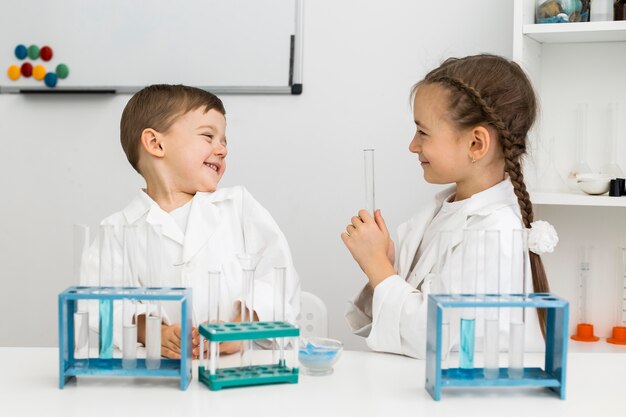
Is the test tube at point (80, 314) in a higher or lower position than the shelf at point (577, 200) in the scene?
lower

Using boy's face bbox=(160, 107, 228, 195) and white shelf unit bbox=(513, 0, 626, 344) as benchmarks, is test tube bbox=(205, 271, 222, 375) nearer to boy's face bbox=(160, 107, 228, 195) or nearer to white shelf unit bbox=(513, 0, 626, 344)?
→ boy's face bbox=(160, 107, 228, 195)

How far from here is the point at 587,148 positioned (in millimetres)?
2287

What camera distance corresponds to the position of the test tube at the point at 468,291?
1214 millimetres

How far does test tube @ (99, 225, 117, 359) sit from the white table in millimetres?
62

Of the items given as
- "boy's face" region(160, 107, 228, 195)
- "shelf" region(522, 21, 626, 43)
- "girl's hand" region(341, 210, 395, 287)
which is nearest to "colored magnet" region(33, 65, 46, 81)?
"boy's face" region(160, 107, 228, 195)

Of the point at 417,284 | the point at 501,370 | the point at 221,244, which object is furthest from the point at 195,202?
the point at 501,370

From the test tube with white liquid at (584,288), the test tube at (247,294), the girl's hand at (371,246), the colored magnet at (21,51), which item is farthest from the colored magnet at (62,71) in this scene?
the test tube with white liquid at (584,288)

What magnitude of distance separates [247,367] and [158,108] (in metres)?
0.73

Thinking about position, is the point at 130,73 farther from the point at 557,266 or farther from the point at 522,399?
the point at 522,399

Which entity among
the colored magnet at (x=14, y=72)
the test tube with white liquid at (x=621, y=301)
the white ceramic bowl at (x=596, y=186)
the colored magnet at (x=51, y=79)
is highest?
the colored magnet at (x=14, y=72)

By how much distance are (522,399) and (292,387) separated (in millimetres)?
349

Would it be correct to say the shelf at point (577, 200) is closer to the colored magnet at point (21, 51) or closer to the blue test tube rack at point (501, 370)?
the blue test tube rack at point (501, 370)

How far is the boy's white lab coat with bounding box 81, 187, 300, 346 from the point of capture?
5.30 ft

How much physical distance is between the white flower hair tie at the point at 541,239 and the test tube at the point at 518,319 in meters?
0.22
